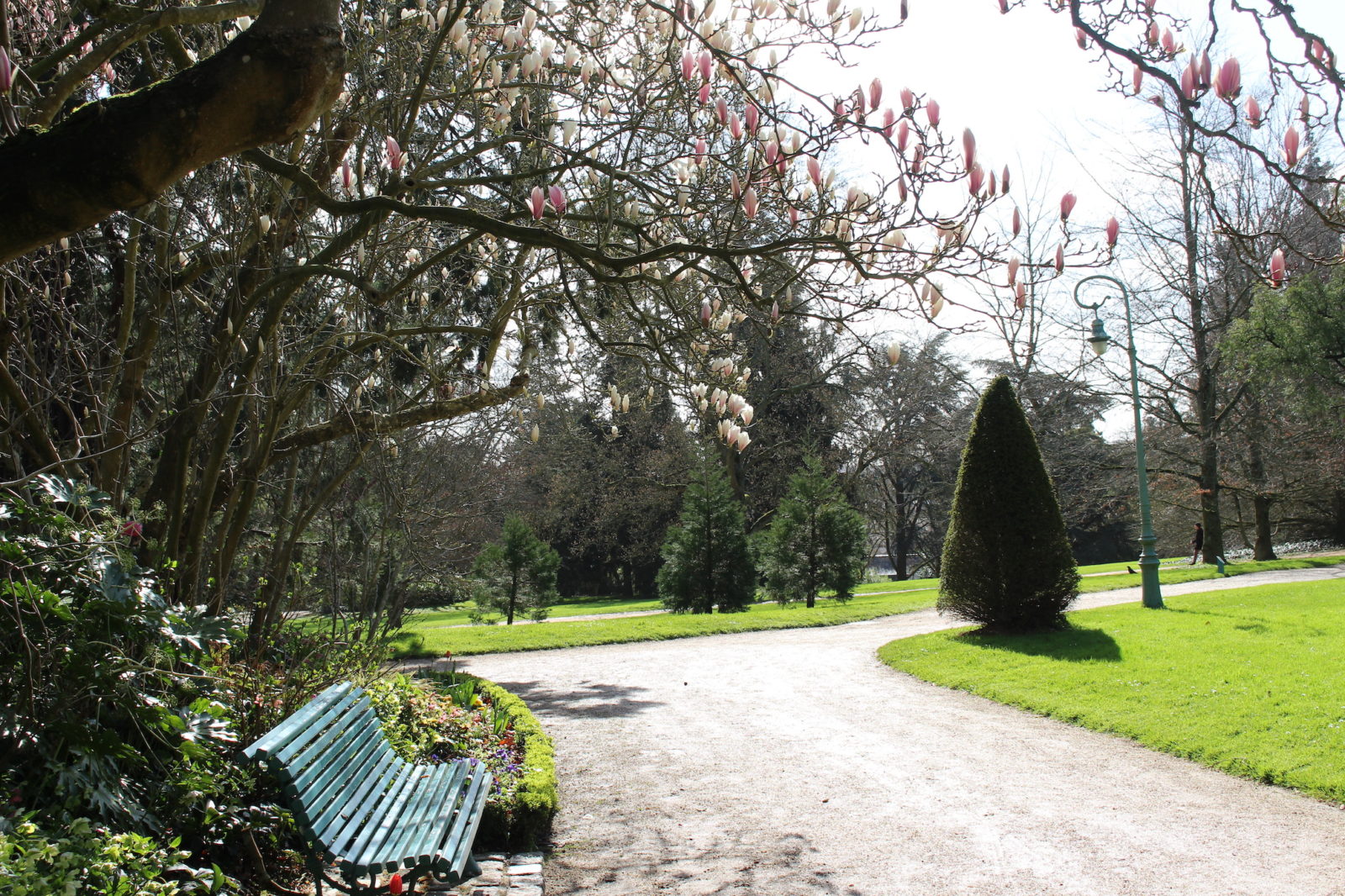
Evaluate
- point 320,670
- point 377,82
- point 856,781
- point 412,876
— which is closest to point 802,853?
point 856,781

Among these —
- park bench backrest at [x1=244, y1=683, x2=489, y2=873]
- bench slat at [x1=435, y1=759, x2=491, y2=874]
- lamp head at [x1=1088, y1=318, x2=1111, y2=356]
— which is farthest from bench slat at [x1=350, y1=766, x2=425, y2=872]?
lamp head at [x1=1088, y1=318, x2=1111, y2=356]

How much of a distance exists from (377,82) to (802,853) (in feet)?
20.5

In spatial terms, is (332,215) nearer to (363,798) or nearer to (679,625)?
(363,798)

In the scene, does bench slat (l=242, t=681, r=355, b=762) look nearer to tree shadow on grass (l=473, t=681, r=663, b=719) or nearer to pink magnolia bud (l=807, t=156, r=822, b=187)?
pink magnolia bud (l=807, t=156, r=822, b=187)

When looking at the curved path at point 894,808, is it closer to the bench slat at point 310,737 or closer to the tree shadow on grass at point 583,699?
the tree shadow on grass at point 583,699

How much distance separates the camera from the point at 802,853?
4789 mm

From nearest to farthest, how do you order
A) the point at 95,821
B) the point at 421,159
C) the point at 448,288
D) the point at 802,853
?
the point at 95,821, the point at 802,853, the point at 421,159, the point at 448,288

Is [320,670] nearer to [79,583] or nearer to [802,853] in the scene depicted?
[79,583]

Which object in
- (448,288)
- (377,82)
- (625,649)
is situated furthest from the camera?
(625,649)

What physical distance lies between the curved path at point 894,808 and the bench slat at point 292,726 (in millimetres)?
1380

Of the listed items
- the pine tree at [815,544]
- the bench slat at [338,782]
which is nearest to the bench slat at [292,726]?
the bench slat at [338,782]

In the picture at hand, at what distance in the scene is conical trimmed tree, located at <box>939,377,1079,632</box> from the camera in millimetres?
11969

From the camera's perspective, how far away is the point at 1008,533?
11953 mm

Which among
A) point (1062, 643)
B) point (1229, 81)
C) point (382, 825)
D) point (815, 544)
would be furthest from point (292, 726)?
point (815, 544)
